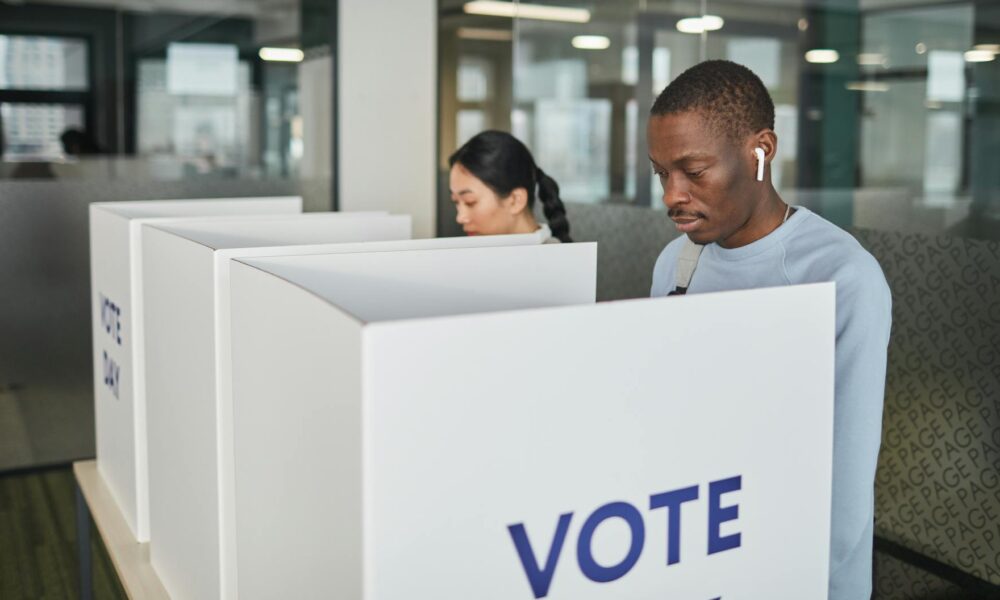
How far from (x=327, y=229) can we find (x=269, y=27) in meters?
2.83

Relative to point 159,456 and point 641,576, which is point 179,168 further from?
point 641,576

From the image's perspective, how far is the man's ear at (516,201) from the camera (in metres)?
2.16

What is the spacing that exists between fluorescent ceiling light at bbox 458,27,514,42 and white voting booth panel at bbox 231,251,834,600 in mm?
3187

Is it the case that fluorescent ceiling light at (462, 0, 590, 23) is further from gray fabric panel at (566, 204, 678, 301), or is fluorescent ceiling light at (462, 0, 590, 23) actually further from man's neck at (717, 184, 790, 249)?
man's neck at (717, 184, 790, 249)

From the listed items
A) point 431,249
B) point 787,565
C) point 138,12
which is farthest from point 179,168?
point 787,565

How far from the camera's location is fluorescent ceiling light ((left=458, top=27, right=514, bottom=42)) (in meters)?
4.00

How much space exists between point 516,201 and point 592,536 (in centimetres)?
145

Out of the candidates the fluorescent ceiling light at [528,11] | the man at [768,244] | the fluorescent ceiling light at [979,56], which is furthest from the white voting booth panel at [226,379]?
the fluorescent ceiling light at [528,11]

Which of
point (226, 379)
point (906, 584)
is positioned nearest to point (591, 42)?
point (906, 584)

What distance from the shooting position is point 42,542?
123 inches

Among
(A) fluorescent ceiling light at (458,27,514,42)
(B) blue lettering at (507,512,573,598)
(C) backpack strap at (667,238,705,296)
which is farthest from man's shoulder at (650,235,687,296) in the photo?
(A) fluorescent ceiling light at (458,27,514,42)

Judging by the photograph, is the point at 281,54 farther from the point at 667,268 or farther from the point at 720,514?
the point at 720,514

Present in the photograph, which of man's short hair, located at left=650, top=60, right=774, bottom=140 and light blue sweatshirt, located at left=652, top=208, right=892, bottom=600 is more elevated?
man's short hair, located at left=650, top=60, right=774, bottom=140

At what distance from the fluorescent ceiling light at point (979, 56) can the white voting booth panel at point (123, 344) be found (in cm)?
154
